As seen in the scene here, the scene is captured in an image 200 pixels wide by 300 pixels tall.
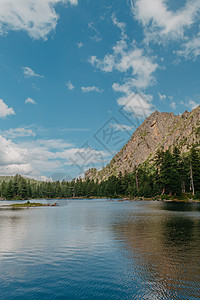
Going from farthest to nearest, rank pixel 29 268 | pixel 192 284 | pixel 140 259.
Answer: pixel 140 259, pixel 29 268, pixel 192 284

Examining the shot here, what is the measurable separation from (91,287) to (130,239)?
45.1ft

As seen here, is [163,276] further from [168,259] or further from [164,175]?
[164,175]

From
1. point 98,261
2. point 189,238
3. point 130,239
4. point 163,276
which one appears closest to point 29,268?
point 98,261

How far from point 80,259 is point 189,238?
14250mm

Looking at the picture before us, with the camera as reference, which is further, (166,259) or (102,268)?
(166,259)

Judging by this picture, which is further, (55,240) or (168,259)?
(55,240)

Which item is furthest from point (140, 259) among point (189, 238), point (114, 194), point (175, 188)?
point (114, 194)

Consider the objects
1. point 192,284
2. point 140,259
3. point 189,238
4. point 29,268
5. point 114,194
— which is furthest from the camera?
point 114,194

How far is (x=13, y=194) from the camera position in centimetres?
19712

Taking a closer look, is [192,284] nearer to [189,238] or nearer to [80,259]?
[80,259]

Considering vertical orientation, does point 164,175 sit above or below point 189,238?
above

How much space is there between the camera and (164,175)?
11775 cm

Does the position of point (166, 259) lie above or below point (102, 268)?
above

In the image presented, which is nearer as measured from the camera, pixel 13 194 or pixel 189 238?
pixel 189 238
